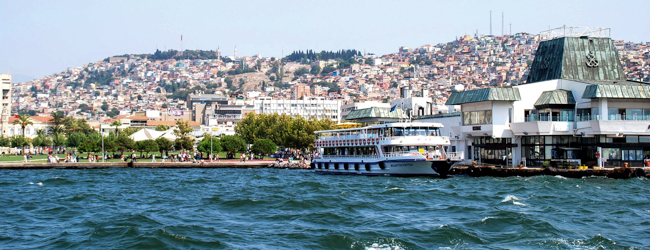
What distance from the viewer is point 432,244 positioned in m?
19.2

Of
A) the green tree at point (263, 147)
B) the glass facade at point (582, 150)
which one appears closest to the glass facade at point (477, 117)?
the glass facade at point (582, 150)

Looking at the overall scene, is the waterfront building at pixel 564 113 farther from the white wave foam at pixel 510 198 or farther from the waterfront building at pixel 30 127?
the waterfront building at pixel 30 127

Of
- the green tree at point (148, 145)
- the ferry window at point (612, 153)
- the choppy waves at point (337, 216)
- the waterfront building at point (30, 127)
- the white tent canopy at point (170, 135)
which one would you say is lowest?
the choppy waves at point (337, 216)

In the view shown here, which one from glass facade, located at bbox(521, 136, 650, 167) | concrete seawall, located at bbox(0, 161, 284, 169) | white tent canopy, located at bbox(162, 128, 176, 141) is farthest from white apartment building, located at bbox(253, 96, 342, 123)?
glass facade, located at bbox(521, 136, 650, 167)

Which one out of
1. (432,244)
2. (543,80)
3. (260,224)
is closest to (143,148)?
(543,80)

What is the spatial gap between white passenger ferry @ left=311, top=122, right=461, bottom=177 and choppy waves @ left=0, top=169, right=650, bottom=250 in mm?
5092

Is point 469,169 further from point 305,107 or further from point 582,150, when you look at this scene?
point 305,107

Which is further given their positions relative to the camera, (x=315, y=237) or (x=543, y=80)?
(x=543, y=80)

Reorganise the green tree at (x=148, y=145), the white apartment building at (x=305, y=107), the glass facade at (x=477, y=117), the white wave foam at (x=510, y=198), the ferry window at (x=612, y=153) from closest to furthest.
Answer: the white wave foam at (x=510, y=198) < the ferry window at (x=612, y=153) < the glass facade at (x=477, y=117) < the green tree at (x=148, y=145) < the white apartment building at (x=305, y=107)

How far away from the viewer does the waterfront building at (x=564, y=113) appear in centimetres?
4269

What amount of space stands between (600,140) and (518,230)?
24.7m

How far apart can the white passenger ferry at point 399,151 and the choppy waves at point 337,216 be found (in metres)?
5.09

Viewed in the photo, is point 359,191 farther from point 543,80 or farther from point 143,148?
point 143,148

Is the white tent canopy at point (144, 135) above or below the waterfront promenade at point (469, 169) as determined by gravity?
above
